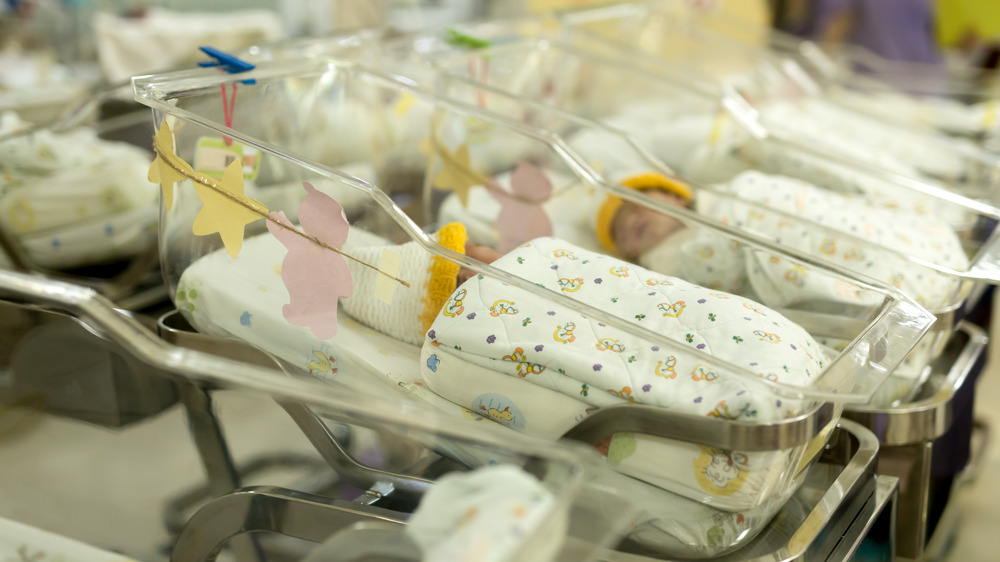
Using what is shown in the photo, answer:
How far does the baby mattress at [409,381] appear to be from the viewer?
830mm

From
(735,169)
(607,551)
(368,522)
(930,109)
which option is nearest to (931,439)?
(607,551)

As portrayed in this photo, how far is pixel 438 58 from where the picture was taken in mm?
1581

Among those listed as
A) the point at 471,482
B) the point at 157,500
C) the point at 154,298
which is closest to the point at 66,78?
the point at 154,298

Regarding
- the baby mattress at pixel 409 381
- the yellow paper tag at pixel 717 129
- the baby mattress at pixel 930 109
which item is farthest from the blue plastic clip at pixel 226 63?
the baby mattress at pixel 930 109

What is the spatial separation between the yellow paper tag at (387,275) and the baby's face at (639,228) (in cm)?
49

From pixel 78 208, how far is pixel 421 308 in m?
0.81

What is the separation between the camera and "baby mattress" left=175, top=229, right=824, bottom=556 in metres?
0.83

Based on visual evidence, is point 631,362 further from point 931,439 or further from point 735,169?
point 735,169

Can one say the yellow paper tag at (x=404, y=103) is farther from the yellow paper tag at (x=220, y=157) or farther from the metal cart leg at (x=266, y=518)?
the metal cart leg at (x=266, y=518)

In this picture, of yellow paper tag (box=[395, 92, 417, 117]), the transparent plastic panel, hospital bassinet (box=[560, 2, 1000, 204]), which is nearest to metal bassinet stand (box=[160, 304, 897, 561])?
the transparent plastic panel

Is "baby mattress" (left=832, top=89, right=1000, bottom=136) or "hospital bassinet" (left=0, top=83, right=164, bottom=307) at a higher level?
"baby mattress" (left=832, top=89, right=1000, bottom=136)

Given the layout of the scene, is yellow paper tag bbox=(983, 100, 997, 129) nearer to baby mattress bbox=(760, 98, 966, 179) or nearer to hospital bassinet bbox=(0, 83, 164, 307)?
baby mattress bbox=(760, 98, 966, 179)

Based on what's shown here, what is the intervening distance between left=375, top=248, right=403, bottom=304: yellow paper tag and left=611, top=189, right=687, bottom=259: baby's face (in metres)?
0.49

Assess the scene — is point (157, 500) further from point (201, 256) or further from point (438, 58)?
point (438, 58)
